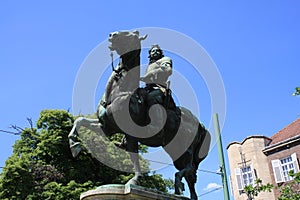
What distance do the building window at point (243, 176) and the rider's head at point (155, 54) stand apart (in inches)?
1332

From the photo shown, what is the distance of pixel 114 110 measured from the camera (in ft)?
22.7

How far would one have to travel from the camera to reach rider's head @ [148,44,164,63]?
822cm

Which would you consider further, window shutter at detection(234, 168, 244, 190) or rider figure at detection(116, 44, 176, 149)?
window shutter at detection(234, 168, 244, 190)

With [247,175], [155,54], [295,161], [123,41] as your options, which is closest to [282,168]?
[295,161]

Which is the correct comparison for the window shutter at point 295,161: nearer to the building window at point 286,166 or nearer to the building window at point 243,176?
the building window at point 286,166

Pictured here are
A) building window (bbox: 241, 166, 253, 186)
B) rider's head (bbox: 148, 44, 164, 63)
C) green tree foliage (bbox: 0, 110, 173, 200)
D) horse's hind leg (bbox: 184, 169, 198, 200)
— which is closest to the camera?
horse's hind leg (bbox: 184, 169, 198, 200)

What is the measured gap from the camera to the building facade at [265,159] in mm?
36625

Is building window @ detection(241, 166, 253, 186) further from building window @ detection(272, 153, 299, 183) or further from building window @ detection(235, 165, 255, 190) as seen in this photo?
building window @ detection(272, 153, 299, 183)

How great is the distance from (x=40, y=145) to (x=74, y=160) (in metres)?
2.36

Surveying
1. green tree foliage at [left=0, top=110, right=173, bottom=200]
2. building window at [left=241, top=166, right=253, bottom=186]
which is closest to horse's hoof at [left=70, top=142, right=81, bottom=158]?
green tree foliage at [left=0, top=110, right=173, bottom=200]

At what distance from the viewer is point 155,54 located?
8.23 metres

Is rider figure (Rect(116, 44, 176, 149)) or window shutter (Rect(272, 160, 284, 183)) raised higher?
window shutter (Rect(272, 160, 284, 183))

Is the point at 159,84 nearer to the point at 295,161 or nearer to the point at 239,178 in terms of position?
the point at 295,161

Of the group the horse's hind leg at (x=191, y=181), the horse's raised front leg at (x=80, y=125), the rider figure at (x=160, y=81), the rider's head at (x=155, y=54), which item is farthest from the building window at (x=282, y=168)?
the horse's raised front leg at (x=80, y=125)
